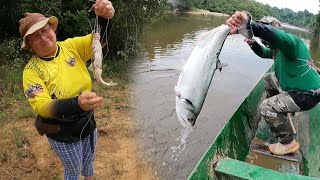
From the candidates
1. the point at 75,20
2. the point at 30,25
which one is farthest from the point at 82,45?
the point at 75,20

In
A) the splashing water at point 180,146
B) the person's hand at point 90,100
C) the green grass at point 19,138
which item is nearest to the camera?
the person's hand at point 90,100

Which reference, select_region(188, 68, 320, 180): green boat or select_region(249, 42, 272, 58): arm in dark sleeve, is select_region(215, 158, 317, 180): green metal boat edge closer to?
select_region(188, 68, 320, 180): green boat

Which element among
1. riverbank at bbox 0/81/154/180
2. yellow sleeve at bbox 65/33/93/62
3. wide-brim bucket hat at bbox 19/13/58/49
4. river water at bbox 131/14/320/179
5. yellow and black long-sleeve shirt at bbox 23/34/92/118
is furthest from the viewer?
river water at bbox 131/14/320/179

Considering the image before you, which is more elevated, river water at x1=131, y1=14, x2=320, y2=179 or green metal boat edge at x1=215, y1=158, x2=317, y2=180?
green metal boat edge at x1=215, y1=158, x2=317, y2=180

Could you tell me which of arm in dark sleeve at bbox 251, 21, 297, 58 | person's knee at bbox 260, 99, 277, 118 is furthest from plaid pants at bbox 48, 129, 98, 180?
person's knee at bbox 260, 99, 277, 118

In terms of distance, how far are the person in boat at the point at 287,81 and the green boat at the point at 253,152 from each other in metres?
0.22

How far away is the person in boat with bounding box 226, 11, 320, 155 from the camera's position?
3.94 meters

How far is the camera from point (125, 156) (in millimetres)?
5973

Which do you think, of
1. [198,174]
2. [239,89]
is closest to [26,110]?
[198,174]

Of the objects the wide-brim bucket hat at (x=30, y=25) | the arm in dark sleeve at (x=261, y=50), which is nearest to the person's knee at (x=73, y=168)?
the wide-brim bucket hat at (x=30, y=25)

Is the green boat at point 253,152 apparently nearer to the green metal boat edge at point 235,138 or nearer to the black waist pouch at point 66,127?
the green metal boat edge at point 235,138

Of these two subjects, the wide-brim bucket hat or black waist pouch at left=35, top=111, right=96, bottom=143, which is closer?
the wide-brim bucket hat

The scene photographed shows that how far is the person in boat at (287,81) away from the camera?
155 inches

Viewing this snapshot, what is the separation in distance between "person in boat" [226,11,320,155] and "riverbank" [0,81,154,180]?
6.94 feet
